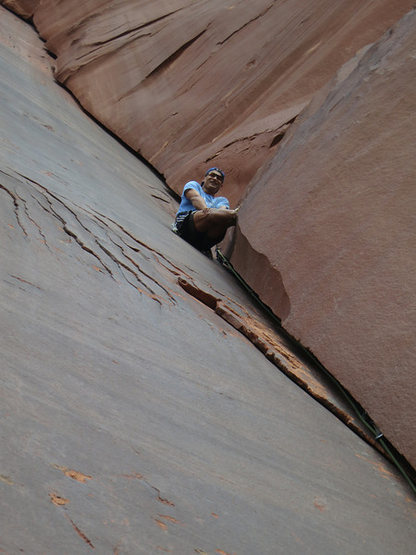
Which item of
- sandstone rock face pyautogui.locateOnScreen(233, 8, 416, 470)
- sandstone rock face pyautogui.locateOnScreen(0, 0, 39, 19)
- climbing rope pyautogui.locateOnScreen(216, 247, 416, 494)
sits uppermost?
sandstone rock face pyautogui.locateOnScreen(233, 8, 416, 470)

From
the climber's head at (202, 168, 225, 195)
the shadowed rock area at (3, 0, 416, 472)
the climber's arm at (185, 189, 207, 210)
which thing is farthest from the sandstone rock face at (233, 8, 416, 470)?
the climber's head at (202, 168, 225, 195)

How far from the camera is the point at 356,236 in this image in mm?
3113

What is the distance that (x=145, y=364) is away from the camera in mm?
1873

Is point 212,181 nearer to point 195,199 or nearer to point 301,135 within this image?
point 195,199

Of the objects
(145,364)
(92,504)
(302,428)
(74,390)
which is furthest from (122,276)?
(92,504)

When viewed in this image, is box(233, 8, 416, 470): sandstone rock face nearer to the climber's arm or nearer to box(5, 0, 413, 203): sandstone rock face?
the climber's arm

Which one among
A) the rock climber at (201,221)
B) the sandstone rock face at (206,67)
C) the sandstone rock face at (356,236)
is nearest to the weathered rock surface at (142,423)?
the sandstone rock face at (356,236)

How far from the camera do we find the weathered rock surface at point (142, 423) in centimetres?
118

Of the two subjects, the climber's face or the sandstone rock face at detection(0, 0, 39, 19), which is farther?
the sandstone rock face at detection(0, 0, 39, 19)

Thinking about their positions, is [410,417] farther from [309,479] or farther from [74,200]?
[74,200]

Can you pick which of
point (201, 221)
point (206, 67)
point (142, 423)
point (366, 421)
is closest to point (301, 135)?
point (201, 221)

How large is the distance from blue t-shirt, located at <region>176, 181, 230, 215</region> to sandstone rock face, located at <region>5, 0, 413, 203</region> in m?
0.69

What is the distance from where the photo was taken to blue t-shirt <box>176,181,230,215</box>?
5055 millimetres

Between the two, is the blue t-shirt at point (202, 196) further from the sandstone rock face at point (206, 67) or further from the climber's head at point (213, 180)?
the sandstone rock face at point (206, 67)
